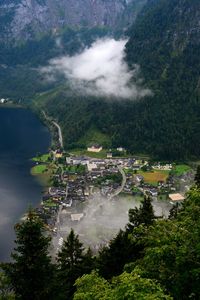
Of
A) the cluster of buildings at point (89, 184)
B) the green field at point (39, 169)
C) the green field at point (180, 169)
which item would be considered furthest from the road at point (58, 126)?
the green field at point (180, 169)

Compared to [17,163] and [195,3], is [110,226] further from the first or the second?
[195,3]

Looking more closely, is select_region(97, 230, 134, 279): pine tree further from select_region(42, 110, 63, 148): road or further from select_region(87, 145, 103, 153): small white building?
select_region(42, 110, 63, 148): road

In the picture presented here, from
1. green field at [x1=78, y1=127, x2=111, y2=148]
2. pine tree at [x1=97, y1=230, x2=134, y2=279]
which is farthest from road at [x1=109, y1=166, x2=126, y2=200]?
pine tree at [x1=97, y1=230, x2=134, y2=279]

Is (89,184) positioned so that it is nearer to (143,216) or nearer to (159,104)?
(159,104)

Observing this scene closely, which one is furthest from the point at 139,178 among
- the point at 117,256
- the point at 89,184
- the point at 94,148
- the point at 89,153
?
the point at 117,256

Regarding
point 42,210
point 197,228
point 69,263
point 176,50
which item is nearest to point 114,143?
point 176,50

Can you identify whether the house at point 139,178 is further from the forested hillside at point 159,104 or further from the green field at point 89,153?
the green field at point 89,153
